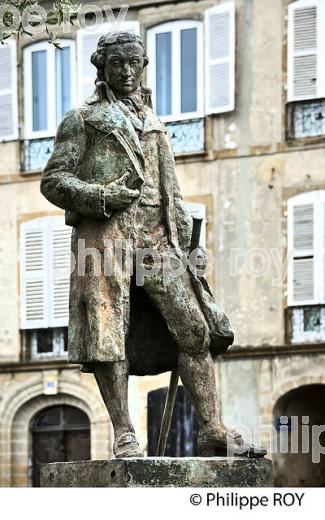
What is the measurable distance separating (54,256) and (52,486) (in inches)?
903

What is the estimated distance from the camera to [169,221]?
10.6 meters

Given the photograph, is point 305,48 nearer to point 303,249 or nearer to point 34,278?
point 303,249

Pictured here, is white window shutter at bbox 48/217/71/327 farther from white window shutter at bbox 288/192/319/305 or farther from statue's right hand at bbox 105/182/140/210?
statue's right hand at bbox 105/182/140/210

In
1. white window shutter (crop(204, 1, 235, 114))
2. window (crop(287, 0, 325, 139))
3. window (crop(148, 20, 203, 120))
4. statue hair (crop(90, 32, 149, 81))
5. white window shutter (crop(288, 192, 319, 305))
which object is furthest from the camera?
window (crop(148, 20, 203, 120))

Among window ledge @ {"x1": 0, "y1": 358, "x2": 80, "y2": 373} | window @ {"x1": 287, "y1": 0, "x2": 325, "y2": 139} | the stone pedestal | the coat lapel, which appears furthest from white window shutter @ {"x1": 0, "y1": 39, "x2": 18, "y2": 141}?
the stone pedestal

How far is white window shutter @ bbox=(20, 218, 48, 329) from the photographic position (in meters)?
33.4

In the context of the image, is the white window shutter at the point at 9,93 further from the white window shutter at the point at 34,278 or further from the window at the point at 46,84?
the white window shutter at the point at 34,278

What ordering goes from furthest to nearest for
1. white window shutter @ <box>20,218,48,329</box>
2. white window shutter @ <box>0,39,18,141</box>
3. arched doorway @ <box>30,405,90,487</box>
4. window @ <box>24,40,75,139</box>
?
white window shutter @ <box>0,39,18,141</box> < window @ <box>24,40,75,139</box> < white window shutter @ <box>20,218,48,329</box> < arched doorway @ <box>30,405,90,487</box>

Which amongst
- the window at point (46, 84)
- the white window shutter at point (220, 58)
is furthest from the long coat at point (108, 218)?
the window at point (46, 84)

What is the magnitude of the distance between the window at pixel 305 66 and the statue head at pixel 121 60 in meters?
A: 20.9

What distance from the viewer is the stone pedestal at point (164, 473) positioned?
9.79 m

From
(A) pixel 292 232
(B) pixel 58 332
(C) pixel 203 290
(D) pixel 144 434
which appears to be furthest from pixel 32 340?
(C) pixel 203 290

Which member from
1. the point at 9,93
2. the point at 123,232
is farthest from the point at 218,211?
the point at 123,232
